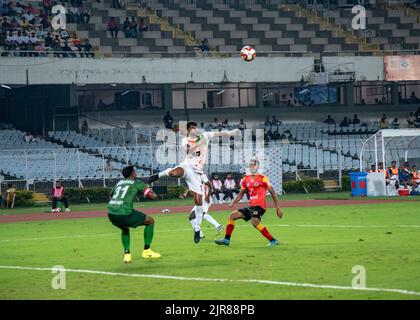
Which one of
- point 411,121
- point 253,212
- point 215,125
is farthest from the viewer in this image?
point 411,121

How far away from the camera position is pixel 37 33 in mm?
55156

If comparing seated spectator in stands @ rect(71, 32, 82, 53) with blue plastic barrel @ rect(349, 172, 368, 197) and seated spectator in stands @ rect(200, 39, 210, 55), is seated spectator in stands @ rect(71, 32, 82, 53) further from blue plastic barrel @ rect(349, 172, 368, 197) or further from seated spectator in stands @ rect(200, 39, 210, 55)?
blue plastic barrel @ rect(349, 172, 368, 197)

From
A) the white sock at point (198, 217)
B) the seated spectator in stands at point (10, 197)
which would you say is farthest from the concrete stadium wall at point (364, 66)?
the white sock at point (198, 217)

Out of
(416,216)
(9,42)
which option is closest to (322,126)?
(9,42)

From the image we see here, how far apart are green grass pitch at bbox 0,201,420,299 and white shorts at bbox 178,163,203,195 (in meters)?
1.20

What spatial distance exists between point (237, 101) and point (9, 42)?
17.1 meters

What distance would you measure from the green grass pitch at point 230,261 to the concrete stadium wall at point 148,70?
943 inches

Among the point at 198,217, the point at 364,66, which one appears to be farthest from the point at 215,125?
the point at 198,217

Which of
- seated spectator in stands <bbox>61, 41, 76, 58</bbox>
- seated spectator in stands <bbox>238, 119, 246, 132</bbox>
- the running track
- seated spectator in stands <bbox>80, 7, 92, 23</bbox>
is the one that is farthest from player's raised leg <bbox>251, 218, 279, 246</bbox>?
seated spectator in stands <bbox>80, 7, 92, 23</bbox>

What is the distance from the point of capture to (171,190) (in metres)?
49.4

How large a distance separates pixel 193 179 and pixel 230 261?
4.84 metres

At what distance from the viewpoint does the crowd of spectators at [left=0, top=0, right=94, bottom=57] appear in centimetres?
5341

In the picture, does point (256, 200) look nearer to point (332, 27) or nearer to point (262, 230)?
point (262, 230)
